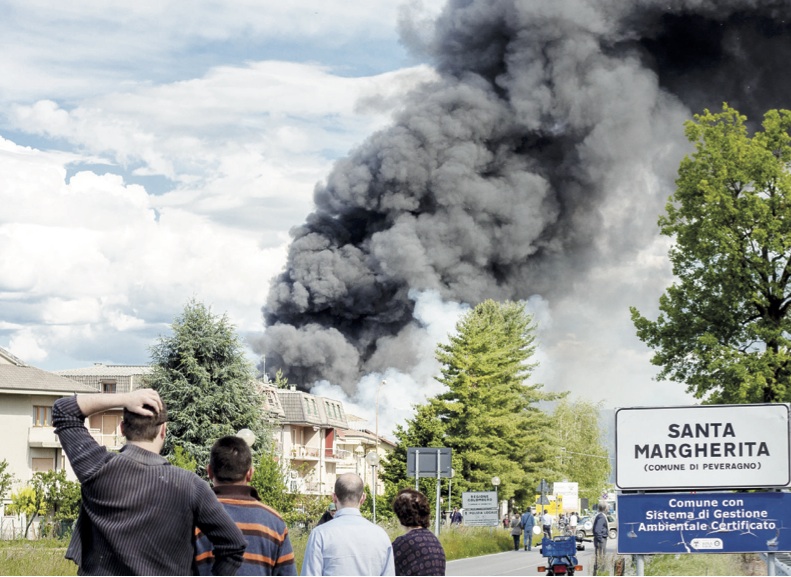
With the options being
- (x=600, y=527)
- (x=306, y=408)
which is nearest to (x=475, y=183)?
(x=306, y=408)

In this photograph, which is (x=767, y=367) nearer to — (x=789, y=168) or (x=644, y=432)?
(x=789, y=168)

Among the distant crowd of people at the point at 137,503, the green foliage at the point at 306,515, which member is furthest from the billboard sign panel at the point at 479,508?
the distant crowd of people at the point at 137,503

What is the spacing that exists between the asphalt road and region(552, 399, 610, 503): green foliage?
59512 millimetres

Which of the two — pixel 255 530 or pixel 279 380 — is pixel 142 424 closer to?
pixel 255 530

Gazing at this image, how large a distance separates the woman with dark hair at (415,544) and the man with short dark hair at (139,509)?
285 cm

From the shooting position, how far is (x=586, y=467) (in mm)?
98812

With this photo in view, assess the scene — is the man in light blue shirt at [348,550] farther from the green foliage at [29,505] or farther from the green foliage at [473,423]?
the green foliage at [473,423]

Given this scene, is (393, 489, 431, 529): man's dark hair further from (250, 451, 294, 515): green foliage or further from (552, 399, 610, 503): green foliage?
(552, 399, 610, 503): green foliage

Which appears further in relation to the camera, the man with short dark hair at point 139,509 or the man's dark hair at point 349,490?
the man's dark hair at point 349,490

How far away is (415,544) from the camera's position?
7.21 meters

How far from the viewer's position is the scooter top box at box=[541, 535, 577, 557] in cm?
2256

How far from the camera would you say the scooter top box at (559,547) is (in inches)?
888

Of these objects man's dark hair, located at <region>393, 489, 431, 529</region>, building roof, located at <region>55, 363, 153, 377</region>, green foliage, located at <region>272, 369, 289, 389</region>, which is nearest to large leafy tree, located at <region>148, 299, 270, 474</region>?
green foliage, located at <region>272, 369, 289, 389</region>

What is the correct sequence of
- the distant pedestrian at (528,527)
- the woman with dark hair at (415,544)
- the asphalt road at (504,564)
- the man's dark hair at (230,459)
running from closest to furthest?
the man's dark hair at (230,459) < the woman with dark hair at (415,544) < the asphalt road at (504,564) < the distant pedestrian at (528,527)
